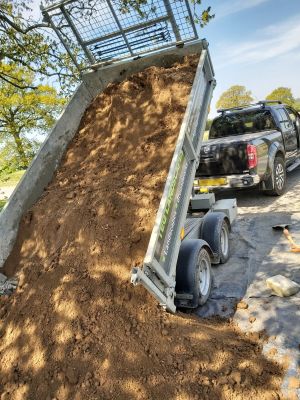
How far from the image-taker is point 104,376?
2.91 metres

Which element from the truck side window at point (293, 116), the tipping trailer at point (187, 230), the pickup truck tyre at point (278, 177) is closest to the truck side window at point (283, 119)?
the truck side window at point (293, 116)

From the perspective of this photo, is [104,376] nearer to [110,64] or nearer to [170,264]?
[170,264]

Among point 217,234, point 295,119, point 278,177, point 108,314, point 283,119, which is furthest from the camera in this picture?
point 295,119

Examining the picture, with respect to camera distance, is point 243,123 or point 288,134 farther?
point 288,134

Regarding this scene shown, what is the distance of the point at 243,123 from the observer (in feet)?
28.5

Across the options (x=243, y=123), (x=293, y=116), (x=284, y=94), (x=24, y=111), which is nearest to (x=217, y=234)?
(x=243, y=123)

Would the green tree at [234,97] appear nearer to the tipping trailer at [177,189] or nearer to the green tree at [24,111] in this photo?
the green tree at [24,111]

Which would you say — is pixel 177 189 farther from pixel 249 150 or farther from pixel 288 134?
pixel 288 134

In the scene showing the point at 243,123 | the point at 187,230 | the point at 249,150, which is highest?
the point at 187,230

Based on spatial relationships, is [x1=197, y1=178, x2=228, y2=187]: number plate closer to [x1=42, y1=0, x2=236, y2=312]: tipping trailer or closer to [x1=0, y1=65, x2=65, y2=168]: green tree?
[x1=42, y1=0, x2=236, y2=312]: tipping trailer

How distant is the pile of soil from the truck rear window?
3.95 meters

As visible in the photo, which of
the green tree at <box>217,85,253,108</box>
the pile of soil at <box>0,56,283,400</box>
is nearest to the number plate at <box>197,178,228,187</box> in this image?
the pile of soil at <box>0,56,283,400</box>

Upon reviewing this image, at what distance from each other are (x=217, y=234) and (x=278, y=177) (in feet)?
12.7

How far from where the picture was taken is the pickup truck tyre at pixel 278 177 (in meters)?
8.03
